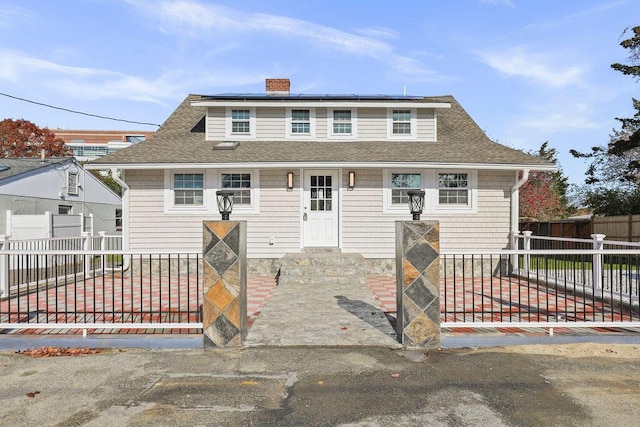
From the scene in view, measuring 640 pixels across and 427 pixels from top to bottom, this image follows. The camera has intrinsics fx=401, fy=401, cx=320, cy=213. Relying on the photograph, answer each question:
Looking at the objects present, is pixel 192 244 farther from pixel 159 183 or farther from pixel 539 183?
pixel 539 183

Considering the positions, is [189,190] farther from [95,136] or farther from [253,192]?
[95,136]

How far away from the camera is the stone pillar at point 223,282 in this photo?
515 centimetres

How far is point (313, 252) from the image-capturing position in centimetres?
1177

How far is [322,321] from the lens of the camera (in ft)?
20.4

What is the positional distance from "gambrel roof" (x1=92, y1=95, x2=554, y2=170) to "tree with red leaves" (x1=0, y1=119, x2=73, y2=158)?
107 ft

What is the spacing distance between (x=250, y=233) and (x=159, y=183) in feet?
10.2

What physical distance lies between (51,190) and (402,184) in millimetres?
18953

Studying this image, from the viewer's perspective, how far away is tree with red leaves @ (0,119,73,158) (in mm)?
38312

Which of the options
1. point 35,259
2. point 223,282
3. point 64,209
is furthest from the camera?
point 64,209

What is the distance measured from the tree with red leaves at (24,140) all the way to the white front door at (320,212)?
121ft

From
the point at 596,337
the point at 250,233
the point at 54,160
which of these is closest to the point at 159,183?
the point at 250,233

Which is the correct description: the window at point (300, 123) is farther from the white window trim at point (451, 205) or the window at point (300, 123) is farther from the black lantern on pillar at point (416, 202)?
the black lantern on pillar at point (416, 202)

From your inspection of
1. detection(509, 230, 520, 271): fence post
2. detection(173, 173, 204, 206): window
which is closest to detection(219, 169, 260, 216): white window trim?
detection(173, 173, 204, 206): window

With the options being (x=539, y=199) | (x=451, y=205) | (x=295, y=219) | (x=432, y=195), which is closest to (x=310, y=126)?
(x=295, y=219)
